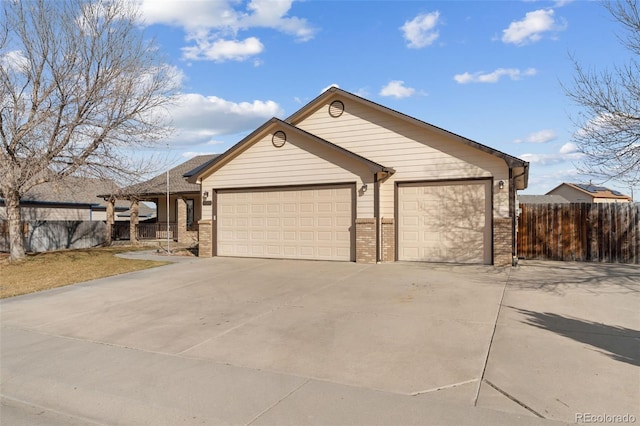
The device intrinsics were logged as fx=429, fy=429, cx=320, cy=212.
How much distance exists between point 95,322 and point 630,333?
26.7 ft

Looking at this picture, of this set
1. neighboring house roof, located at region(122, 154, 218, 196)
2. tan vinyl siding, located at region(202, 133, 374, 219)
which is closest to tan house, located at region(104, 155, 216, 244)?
neighboring house roof, located at region(122, 154, 218, 196)

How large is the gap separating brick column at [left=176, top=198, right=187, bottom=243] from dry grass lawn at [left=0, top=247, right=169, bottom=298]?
652cm

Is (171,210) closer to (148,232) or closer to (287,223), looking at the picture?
(148,232)

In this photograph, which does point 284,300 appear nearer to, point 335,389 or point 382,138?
point 335,389

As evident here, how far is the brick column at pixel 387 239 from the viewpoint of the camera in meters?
13.7

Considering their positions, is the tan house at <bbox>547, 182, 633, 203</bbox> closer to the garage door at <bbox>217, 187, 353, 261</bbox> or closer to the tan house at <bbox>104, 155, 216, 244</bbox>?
the tan house at <bbox>104, 155, 216, 244</bbox>

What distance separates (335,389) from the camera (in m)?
4.32

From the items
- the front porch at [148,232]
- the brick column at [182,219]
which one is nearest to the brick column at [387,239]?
the brick column at [182,219]

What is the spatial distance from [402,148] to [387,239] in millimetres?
2994

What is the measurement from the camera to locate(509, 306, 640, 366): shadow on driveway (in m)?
5.15

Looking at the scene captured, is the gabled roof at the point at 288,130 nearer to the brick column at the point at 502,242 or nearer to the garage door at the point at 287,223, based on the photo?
the garage door at the point at 287,223

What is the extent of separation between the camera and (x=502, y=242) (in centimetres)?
1242

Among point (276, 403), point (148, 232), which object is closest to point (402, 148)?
point (276, 403)

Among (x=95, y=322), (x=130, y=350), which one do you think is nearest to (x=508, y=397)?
(x=130, y=350)
